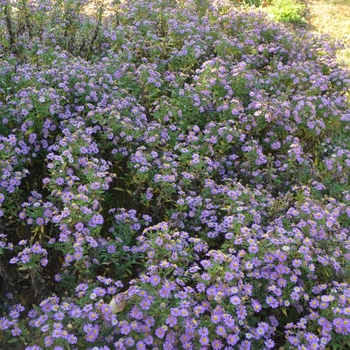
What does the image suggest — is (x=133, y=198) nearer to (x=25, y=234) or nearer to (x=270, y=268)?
(x=25, y=234)

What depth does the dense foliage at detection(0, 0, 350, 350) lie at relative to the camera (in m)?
2.27

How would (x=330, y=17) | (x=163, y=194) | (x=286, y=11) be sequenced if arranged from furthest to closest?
(x=330, y=17), (x=286, y=11), (x=163, y=194)

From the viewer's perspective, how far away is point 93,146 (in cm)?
290

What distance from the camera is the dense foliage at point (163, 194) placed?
7.46 ft

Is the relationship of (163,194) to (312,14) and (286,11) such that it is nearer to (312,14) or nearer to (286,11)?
(286,11)

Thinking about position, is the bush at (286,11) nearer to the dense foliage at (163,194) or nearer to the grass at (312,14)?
the grass at (312,14)

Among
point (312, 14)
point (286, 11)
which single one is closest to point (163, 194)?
point (286, 11)

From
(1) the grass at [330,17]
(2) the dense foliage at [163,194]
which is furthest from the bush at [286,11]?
(2) the dense foliage at [163,194]

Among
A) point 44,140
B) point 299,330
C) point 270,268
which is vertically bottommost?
point 299,330

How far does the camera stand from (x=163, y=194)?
293cm

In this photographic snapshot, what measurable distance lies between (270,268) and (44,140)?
1517mm

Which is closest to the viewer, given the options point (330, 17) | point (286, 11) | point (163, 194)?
point (163, 194)

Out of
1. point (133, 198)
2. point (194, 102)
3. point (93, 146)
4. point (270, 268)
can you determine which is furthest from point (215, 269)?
point (194, 102)

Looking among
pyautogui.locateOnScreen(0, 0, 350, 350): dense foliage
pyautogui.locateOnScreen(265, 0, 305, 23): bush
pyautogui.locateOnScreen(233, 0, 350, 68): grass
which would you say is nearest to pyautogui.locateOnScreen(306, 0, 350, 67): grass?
pyautogui.locateOnScreen(233, 0, 350, 68): grass
